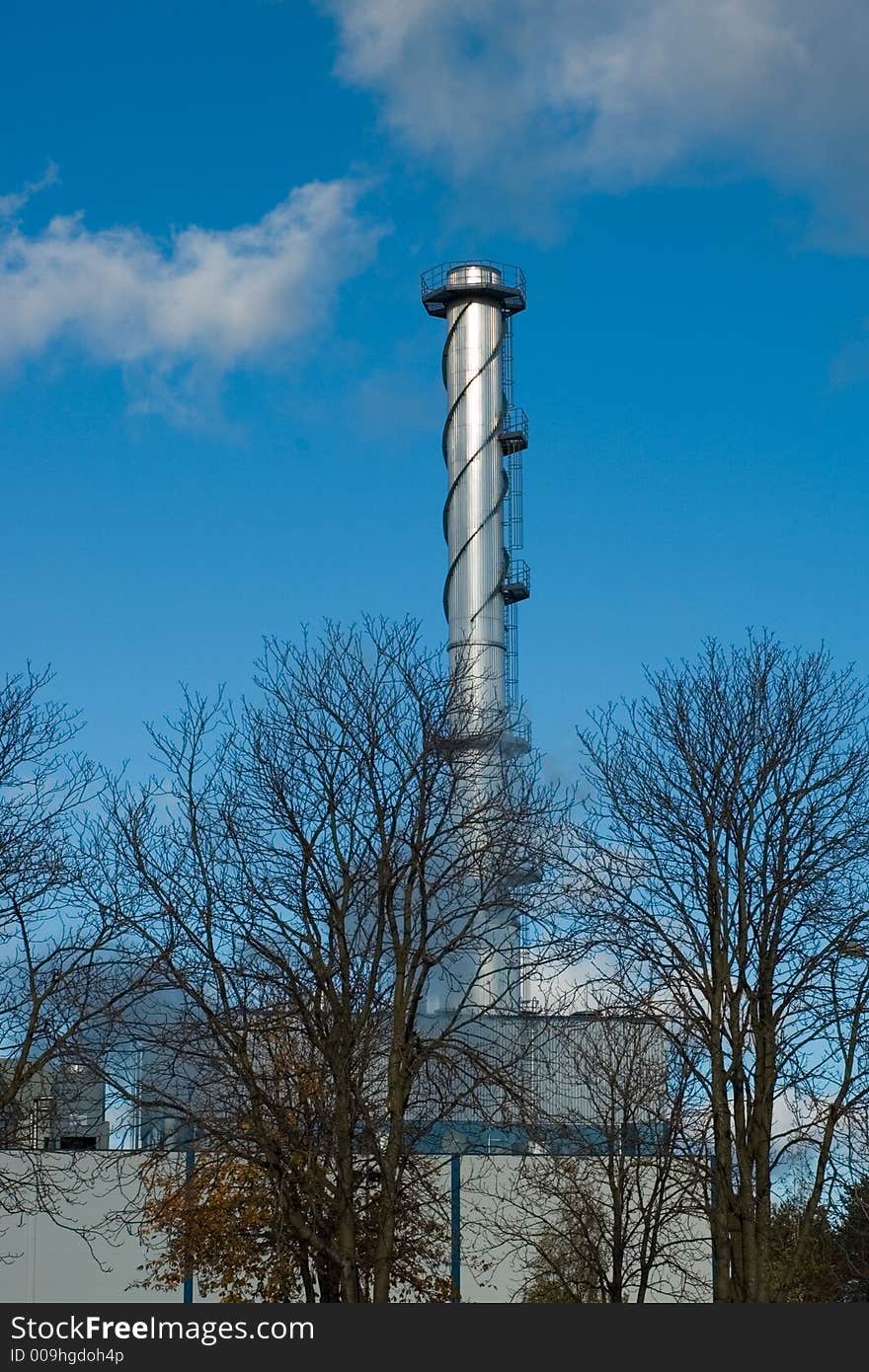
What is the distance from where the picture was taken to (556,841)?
22.0 meters

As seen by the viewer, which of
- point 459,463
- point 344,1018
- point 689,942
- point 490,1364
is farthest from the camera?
point 459,463

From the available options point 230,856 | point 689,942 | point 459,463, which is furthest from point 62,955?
point 459,463

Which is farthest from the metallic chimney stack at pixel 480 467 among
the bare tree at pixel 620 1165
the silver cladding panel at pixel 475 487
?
the bare tree at pixel 620 1165

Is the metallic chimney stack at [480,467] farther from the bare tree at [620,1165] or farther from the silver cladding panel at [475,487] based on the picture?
the bare tree at [620,1165]

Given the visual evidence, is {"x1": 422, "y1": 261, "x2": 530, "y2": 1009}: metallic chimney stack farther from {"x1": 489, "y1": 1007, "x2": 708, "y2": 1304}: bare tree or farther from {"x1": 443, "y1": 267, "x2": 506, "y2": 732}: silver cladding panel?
{"x1": 489, "y1": 1007, "x2": 708, "y2": 1304}: bare tree

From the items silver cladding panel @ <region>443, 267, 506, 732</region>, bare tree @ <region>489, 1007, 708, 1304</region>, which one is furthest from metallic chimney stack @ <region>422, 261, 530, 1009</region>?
bare tree @ <region>489, 1007, 708, 1304</region>

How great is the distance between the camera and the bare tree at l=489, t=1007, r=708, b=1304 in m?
21.3

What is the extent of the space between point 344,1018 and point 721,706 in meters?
7.01

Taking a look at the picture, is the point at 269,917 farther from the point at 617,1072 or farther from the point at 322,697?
the point at 617,1072

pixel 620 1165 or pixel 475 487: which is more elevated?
pixel 475 487

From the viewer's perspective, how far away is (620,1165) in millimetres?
29578

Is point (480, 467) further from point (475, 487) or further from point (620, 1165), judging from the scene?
point (620, 1165)

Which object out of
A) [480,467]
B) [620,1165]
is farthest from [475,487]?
[620,1165]

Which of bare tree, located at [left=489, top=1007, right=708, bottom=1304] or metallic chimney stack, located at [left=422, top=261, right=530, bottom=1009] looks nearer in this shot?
bare tree, located at [left=489, top=1007, right=708, bottom=1304]
